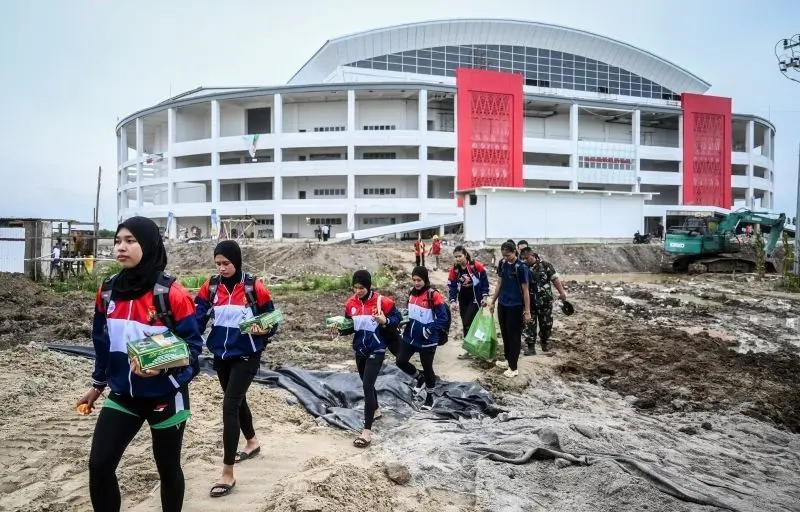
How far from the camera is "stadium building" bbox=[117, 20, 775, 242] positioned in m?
39.9

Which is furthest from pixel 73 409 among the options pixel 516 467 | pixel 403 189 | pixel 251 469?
pixel 403 189

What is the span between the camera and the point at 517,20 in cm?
4947

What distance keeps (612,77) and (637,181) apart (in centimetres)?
1382

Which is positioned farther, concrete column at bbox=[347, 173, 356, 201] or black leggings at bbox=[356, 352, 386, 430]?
concrete column at bbox=[347, 173, 356, 201]

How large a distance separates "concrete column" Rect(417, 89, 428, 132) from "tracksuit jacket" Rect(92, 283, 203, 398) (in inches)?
1513

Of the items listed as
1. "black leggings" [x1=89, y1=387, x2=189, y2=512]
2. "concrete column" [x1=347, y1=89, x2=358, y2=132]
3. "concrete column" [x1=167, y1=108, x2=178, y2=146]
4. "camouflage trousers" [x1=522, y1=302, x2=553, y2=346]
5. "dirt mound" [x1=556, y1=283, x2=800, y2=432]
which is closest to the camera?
"black leggings" [x1=89, y1=387, x2=189, y2=512]

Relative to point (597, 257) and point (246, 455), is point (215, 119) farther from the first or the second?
point (246, 455)

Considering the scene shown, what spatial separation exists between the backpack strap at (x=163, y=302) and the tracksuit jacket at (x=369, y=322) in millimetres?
2461

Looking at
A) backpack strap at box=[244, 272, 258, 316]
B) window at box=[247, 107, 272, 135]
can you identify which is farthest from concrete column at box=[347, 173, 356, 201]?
backpack strap at box=[244, 272, 258, 316]

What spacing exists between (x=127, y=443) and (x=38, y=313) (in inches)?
450

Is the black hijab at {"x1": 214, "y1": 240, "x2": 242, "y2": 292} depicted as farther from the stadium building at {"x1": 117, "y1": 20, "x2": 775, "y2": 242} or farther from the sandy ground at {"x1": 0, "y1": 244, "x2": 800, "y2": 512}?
the stadium building at {"x1": 117, "y1": 20, "x2": 775, "y2": 242}

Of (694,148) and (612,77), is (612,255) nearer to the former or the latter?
(694,148)

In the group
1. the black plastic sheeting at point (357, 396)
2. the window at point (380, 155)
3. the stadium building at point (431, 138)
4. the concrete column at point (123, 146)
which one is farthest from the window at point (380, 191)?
the black plastic sheeting at point (357, 396)

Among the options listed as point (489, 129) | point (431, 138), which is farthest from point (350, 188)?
point (489, 129)
